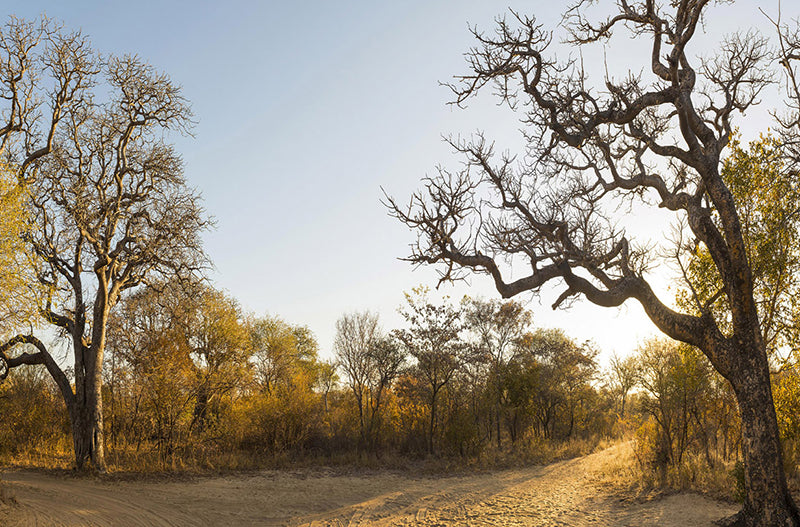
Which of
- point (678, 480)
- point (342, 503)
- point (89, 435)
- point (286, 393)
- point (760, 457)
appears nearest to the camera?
point (760, 457)

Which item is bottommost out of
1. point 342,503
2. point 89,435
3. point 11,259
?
point 342,503

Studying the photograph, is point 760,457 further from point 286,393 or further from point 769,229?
point 286,393

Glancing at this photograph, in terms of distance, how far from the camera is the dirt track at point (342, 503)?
1009 centimetres

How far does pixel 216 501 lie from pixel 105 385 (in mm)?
9815

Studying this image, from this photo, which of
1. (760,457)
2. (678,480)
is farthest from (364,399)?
(760,457)

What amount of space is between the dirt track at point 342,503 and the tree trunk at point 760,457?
48.6 inches

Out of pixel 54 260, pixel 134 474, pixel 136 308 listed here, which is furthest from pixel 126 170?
pixel 134 474

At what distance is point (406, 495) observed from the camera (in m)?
13.6

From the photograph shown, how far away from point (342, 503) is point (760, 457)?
373 inches

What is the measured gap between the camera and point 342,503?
41.6 ft

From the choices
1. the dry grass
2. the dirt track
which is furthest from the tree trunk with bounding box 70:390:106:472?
the dry grass

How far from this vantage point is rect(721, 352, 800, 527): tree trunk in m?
7.83

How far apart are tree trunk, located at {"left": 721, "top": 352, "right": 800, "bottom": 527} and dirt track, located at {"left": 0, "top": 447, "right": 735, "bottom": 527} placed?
4.05 feet

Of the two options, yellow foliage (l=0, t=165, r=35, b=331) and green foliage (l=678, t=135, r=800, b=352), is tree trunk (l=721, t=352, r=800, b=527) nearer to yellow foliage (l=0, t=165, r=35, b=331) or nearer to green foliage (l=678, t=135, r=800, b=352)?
green foliage (l=678, t=135, r=800, b=352)
